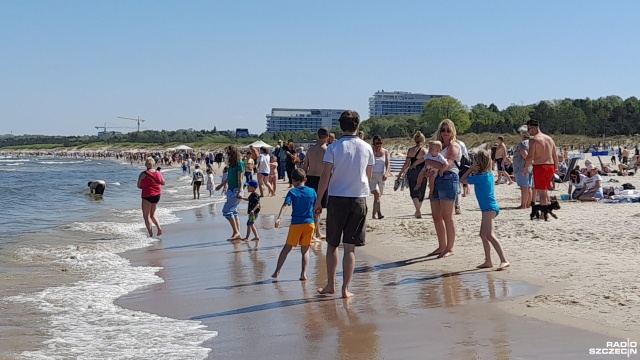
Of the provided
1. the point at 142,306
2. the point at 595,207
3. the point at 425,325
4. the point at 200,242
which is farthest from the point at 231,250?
the point at 595,207

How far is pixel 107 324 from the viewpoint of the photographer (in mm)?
6188

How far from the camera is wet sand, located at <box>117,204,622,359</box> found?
16.4 ft

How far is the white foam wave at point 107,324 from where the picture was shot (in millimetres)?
5312

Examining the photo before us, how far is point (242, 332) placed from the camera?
18.7 feet

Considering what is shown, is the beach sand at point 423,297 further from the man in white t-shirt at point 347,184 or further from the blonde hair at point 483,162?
the blonde hair at point 483,162

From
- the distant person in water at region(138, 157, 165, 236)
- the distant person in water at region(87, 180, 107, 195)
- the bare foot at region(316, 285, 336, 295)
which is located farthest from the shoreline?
the distant person in water at region(87, 180, 107, 195)

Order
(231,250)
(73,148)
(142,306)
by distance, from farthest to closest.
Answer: (73,148) → (231,250) → (142,306)

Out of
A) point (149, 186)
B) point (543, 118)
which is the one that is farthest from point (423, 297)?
point (543, 118)

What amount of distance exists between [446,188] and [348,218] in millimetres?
2205

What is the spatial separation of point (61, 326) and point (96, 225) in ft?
32.3

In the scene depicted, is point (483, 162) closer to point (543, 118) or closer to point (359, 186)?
point (359, 186)

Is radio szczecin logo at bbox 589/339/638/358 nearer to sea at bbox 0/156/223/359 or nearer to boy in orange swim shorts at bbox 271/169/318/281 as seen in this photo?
sea at bbox 0/156/223/359

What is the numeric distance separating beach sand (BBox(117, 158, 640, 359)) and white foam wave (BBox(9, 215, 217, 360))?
21 centimetres

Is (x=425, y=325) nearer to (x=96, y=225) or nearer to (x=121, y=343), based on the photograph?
(x=121, y=343)
